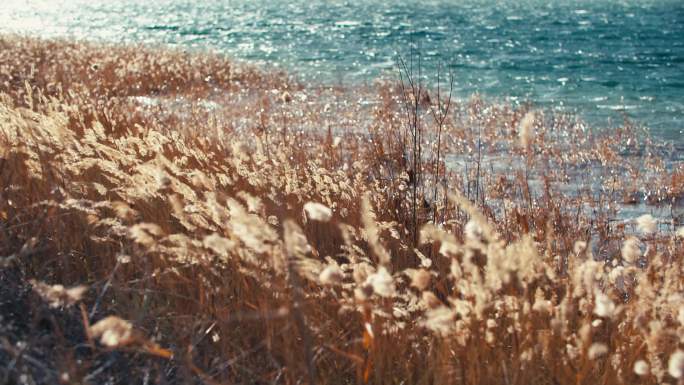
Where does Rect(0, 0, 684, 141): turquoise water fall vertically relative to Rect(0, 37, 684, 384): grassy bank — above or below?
below

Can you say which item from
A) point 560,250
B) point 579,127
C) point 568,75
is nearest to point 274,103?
point 579,127

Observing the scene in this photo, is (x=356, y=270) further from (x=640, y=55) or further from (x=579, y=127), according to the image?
(x=640, y=55)

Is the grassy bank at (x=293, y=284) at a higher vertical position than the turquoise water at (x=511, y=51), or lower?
higher

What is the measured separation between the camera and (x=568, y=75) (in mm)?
16094

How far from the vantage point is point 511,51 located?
69.3 ft

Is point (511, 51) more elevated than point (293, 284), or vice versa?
point (293, 284)

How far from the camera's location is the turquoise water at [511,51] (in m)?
13.0

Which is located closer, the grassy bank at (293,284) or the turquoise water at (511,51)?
the grassy bank at (293,284)

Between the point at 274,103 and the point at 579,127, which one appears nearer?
the point at 579,127

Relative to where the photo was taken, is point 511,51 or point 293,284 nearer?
point 293,284

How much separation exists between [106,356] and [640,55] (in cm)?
2053

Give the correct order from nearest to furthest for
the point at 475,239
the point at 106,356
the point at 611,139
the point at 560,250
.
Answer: the point at 475,239
the point at 106,356
the point at 560,250
the point at 611,139

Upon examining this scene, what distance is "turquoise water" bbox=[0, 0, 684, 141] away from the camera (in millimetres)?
13000

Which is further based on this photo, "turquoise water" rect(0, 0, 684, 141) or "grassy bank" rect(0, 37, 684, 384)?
"turquoise water" rect(0, 0, 684, 141)
